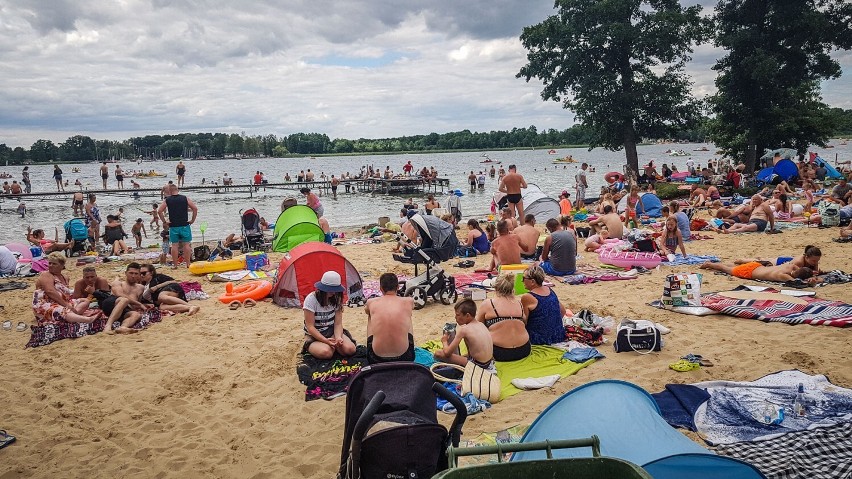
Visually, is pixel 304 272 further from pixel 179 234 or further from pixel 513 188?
pixel 513 188

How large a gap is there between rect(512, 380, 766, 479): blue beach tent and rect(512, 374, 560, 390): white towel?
1.66 metres

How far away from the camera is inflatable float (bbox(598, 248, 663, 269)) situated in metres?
10.2

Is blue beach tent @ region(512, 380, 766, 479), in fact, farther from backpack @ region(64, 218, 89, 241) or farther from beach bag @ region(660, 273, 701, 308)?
backpack @ region(64, 218, 89, 241)

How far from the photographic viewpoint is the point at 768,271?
866cm

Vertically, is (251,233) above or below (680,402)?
above

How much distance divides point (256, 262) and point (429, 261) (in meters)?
4.76

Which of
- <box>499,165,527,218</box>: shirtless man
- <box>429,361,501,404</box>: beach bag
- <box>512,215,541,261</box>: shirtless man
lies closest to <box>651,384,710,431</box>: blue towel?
<box>429,361,501,404</box>: beach bag

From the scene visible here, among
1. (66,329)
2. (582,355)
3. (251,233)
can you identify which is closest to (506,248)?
(582,355)

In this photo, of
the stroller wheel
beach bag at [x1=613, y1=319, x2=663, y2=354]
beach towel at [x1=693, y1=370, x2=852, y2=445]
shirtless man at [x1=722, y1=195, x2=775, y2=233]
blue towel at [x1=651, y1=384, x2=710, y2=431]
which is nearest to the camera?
beach towel at [x1=693, y1=370, x2=852, y2=445]

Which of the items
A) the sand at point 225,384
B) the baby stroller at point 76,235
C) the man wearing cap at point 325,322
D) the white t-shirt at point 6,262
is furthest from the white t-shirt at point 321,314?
the baby stroller at point 76,235

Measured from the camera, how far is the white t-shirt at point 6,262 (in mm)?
11406

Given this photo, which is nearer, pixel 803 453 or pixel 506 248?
pixel 803 453

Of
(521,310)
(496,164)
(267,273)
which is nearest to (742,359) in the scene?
(521,310)

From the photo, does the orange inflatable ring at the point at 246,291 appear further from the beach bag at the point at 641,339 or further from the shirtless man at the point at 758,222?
the shirtless man at the point at 758,222
